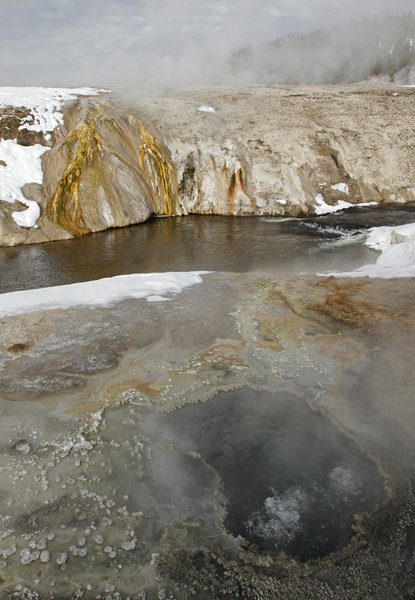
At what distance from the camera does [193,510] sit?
3.37 m

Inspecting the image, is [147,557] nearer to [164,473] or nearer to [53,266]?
[164,473]

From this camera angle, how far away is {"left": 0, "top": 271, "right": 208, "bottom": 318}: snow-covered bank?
7164 millimetres

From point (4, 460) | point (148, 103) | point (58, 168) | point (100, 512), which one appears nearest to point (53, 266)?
point (58, 168)

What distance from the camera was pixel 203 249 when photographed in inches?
503

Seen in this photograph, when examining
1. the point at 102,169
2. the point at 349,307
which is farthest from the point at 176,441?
the point at 102,169

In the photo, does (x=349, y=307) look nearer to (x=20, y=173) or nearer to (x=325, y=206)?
(x=325, y=206)

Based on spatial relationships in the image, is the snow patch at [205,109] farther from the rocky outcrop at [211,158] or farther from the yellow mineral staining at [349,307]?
the yellow mineral staining at [349,307]

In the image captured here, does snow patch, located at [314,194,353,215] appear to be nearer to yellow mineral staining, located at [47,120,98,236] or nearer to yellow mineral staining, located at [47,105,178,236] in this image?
yellow mineral staining, located at [47,105,178,236]

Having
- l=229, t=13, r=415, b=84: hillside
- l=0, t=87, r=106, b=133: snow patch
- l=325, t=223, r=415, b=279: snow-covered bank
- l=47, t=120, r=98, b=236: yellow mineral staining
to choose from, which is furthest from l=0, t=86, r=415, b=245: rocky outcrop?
l=229, t=13, r=415, b=84: hillside

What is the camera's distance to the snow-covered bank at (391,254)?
341 inches

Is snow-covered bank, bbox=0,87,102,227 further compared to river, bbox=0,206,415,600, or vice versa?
snow-covered bank, bbox=0,87,102,227

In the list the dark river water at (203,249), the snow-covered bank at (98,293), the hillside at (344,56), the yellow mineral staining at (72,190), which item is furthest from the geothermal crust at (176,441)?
the hillside at (344,56)

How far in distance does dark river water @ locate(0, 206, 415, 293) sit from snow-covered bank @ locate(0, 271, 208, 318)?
218 cm

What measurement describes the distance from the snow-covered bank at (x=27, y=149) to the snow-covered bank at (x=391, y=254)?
34.0 feet
